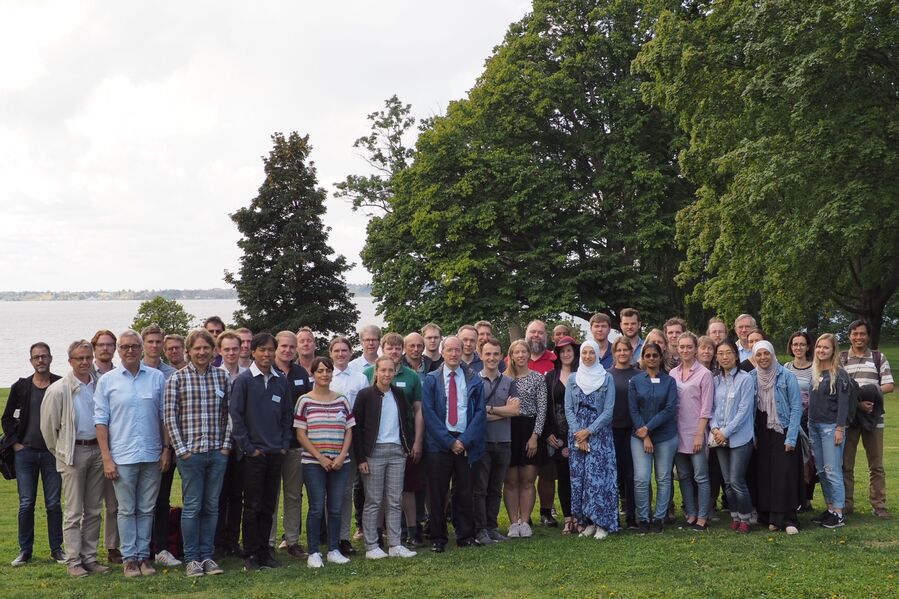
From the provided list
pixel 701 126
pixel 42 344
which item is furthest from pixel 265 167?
pixel 42 344

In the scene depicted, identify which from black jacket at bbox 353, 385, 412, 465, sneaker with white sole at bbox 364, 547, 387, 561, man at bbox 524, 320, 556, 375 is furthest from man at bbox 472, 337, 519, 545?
black jacket at bbox 353, 385, 412, 465

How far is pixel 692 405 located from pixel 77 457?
18.5ft

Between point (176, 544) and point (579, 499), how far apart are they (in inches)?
148

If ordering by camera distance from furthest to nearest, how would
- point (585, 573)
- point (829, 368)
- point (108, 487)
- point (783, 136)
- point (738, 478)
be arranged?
point (783, 136), point (829, 368), point (738, 478), point (108, 487), point (585, 573)

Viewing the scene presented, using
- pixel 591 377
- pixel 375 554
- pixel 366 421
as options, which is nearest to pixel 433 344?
pixel 366 421

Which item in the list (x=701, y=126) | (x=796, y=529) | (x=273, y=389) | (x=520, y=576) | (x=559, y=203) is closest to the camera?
(x=520, y=576)

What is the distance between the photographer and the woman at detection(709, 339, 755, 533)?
852 cm

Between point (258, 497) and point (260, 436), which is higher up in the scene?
point (260, 436)

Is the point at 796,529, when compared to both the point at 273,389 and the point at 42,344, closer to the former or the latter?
the point at 273,389

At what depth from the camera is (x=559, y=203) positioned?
2636cm

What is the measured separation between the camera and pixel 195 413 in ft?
24.5

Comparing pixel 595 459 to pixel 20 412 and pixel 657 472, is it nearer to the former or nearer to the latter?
pixel 657 472

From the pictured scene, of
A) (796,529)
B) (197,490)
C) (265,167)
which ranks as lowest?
(796,529)

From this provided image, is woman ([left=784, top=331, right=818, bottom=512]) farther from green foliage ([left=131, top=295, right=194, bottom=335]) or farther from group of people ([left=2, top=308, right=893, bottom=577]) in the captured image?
green foliage ([left=131, top=295, right=194, bottom=335])
